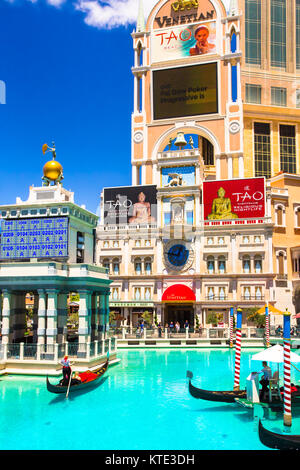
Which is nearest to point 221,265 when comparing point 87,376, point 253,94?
point 87,376

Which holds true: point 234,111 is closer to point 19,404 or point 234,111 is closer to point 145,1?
point 145,1

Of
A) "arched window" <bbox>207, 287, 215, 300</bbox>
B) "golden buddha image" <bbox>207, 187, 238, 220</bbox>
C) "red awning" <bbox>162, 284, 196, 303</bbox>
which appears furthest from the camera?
"golden buddha image" <bbox>207, 187, 238, 220</bbox>

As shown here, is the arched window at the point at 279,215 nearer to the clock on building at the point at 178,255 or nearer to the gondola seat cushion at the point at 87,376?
the clock on building at the point at 178,255

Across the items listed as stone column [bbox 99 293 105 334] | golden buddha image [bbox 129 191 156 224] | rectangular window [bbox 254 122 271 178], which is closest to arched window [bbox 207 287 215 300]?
golden buddha image [bbox 129 191 156 224]

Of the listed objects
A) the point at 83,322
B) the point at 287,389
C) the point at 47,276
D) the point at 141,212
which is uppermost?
the point at 141,212

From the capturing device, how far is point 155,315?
155ft

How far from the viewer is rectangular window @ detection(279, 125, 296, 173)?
6438 centimetres

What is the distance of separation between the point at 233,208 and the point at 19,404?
3434 cm

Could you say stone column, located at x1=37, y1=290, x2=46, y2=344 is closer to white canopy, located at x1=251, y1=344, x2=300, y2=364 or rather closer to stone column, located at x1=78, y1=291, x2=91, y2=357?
stone column, located at x1=78, y1=291, x2=91, y2=357

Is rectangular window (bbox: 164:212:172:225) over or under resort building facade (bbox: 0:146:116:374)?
over

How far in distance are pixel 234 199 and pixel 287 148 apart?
22.1 metres

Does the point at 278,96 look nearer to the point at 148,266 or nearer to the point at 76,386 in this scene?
the point at 148,266

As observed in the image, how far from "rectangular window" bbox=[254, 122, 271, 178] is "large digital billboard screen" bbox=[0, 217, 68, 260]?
44987mm

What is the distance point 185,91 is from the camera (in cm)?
5772
